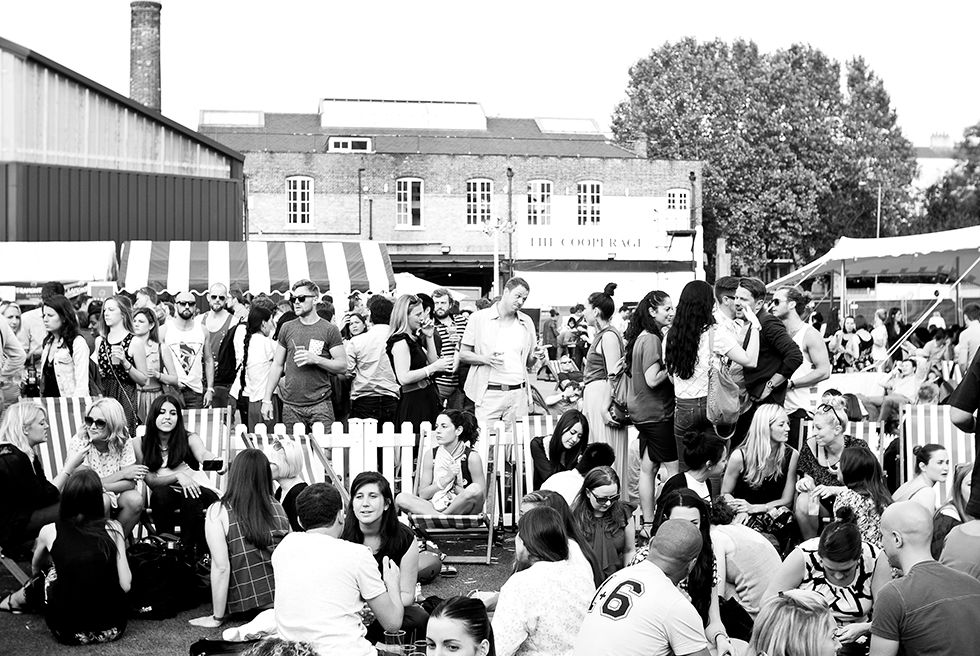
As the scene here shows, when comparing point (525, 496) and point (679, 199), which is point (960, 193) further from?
point (525, 496)

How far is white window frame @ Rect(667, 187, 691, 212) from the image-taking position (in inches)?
2083

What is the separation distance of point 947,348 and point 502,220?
36529 mm

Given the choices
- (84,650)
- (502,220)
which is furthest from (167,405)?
(502,220)

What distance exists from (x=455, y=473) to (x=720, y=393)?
2.09 metres

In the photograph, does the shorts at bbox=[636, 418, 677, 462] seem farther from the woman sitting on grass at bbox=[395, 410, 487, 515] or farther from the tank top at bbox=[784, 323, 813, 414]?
the woman sitting on grass at bbox=[395, 410, 487, 515]

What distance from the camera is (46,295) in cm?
950

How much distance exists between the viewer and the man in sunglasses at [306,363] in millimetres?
9633

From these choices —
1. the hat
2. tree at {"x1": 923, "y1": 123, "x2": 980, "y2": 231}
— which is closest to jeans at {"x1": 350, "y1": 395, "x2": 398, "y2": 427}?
the hat

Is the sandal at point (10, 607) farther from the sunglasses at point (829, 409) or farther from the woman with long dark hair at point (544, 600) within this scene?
the sunglasses at point (829, 409)

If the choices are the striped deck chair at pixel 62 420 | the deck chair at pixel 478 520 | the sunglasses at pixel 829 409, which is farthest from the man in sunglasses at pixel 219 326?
the sunglasses at pixel 829 409

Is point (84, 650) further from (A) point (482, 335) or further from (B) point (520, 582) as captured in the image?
(A) point (482, 335)

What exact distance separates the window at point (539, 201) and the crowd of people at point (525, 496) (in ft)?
131

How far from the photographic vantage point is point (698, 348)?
7992 mm

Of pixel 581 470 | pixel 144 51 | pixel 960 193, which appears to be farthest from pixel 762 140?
pixel 581 470
